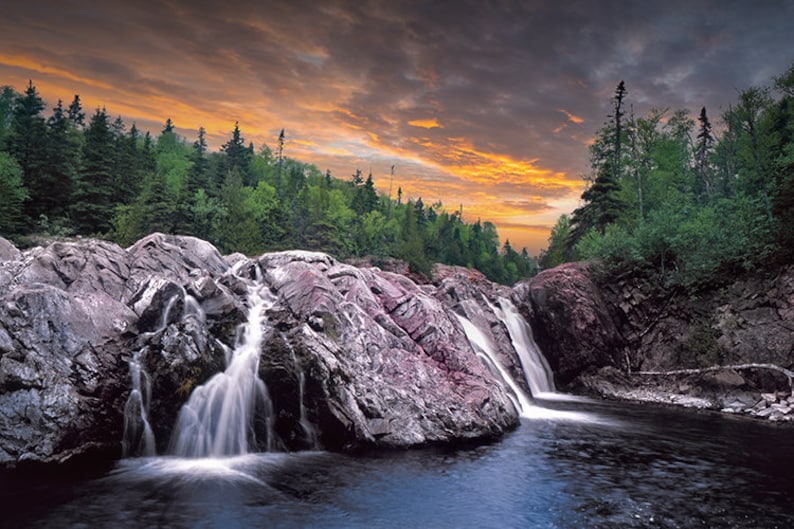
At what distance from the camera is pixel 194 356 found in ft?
51.4

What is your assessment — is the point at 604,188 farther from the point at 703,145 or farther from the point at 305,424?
the point at 305,424

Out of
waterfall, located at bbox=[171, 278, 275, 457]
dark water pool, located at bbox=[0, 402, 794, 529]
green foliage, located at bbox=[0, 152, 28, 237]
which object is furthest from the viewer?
green foliage, located at bbox=[0, 152, 28, 237]

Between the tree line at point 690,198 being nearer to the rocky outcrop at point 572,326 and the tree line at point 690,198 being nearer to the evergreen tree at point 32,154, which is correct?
the rocky outcrop at point 572,326

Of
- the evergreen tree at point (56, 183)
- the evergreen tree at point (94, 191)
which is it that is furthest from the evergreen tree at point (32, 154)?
the evergreen tree at point (94, 191)

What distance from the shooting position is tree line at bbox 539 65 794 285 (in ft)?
97.8

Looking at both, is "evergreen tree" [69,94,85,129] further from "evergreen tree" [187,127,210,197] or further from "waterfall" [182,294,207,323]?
"waterfall" [182,294,207,323]

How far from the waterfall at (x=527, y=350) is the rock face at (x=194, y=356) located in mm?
9277

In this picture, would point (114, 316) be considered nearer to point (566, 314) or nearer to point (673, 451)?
point (673, 451)

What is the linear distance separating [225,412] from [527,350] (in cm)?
2150

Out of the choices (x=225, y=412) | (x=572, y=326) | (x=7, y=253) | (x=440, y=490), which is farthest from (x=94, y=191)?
(x=440, y=490)

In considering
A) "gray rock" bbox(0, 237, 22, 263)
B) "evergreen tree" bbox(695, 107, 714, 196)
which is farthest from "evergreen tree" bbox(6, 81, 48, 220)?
"evergreen tree" bbox(695, 107, 714, 196)

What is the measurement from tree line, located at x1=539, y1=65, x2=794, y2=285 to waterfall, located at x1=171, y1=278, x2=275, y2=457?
91.6ft

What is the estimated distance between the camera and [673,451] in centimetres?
1736

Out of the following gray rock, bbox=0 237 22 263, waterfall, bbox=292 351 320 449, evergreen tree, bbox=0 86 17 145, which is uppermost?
evergreen tree, bbox=0 86 17 145
